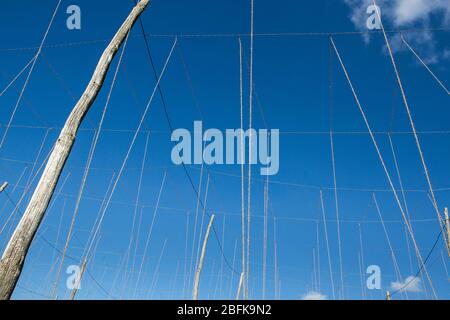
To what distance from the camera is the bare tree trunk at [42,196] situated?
6.83 ft

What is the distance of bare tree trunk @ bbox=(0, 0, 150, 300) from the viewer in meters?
2.08

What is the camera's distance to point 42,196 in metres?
2.35
